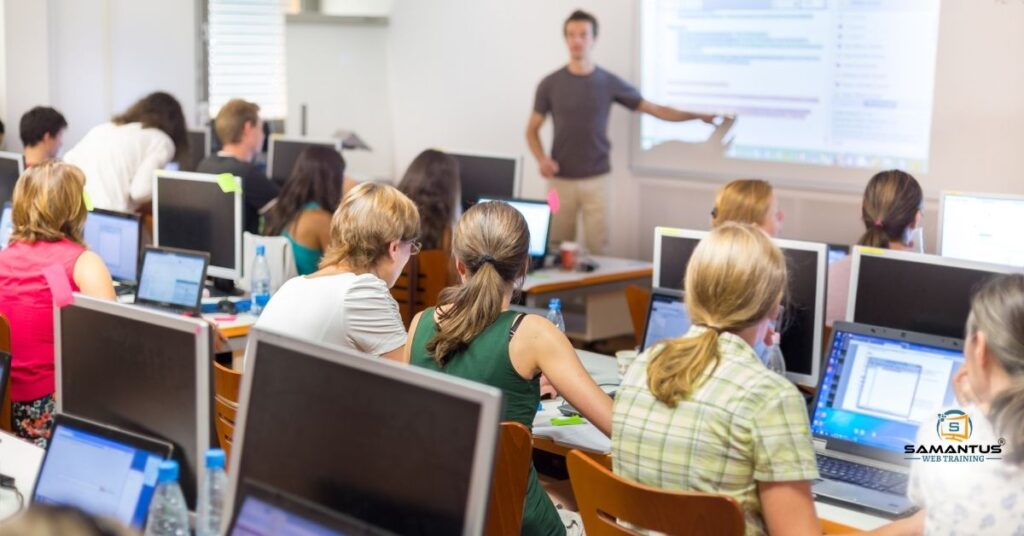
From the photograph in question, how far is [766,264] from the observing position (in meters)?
2.44

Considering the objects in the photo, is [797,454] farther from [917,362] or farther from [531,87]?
[531,87]

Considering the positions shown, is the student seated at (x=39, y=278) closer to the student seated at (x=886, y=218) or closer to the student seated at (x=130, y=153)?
the student seated at (x=886, y=218)

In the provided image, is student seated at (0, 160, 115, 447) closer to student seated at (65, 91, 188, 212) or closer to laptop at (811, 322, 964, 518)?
laptop at (811, 322, 964, 518)

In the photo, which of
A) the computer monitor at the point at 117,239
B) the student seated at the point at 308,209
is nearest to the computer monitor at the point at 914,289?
the student seated at the point at 308,209

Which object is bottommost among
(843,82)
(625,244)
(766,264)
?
(625,244)

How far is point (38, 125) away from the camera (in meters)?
6.97

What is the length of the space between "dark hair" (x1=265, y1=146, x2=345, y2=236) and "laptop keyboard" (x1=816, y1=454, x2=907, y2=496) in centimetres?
298

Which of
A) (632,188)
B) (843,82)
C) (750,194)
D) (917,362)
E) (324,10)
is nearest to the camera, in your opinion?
(917,362)

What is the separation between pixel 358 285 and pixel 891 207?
6.57 ft

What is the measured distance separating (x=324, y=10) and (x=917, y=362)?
311 inches

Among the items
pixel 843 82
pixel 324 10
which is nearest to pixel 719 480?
pixel 843 82

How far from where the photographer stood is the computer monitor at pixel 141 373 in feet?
7.26

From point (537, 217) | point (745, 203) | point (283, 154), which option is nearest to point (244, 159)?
point (537, 217)

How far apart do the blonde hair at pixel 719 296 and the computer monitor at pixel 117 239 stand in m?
3.48
